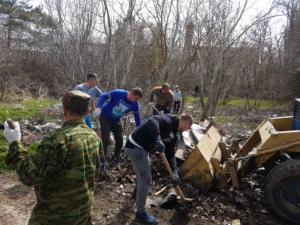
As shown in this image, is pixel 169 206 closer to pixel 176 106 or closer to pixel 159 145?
pixel 159 145

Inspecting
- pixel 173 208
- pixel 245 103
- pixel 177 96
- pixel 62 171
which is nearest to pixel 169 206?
pixel 173 208

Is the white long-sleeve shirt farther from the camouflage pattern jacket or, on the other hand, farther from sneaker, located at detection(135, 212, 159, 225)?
the camouflage pattern jacket

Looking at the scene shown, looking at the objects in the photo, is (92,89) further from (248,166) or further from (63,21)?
(63,21)

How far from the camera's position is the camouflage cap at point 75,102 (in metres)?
2.10

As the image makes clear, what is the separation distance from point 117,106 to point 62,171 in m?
3.33

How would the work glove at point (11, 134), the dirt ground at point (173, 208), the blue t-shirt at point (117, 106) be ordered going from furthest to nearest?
the blue t-shirt at point (117, 106), the dirt ground at point (173, 208), the work glove at point (11, 134)

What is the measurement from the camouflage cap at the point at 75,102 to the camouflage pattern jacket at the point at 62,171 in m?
0.09

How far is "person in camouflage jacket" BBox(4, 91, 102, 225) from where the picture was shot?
2.02 meters

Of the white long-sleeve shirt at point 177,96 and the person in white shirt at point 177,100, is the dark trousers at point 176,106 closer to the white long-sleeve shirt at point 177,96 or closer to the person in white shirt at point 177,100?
the person in white shirt at point 177,100

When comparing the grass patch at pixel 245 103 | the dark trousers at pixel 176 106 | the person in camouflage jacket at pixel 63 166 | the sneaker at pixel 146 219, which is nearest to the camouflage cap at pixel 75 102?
the person in camouflage jacket at pixel 63 166

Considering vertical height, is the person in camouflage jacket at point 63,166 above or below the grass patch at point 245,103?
above

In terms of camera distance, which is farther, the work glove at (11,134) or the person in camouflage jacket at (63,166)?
the work glove at (11,134)

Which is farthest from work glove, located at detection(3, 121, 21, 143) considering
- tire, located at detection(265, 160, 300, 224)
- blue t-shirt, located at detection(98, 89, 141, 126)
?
tire, located at detection(265, 160, 300, 224)

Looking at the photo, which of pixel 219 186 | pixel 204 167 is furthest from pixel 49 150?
pixel 219 186
